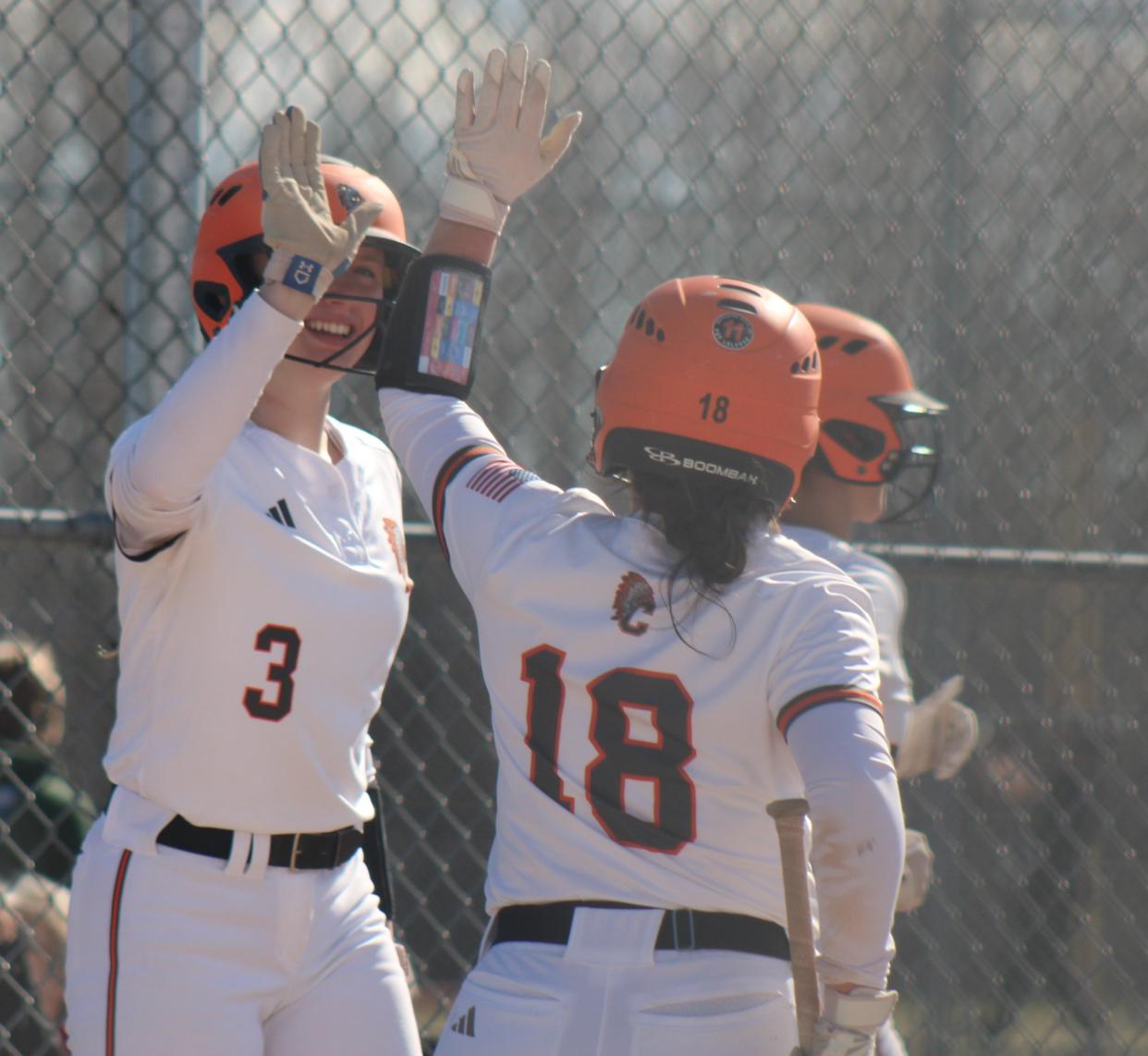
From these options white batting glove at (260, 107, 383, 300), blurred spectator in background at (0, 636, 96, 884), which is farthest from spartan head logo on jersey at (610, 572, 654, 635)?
blurred spectator in background at (0, 636, 96, 884)

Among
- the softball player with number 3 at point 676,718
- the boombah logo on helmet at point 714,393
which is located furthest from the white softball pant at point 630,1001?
the boombah logo on helmet at point 714,393

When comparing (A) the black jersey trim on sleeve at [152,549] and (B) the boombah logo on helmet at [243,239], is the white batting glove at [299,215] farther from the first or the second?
(A) the black jersey trim on sleeve at [152,549]

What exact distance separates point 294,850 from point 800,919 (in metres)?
0.88

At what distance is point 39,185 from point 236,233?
229cm

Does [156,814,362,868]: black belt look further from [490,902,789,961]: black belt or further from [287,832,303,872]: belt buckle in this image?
[490,902,789,961]: black belt

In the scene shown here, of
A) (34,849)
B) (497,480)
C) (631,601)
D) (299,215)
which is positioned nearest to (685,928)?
(631,601)

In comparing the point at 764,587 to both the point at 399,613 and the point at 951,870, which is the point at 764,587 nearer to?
the point at 399,613

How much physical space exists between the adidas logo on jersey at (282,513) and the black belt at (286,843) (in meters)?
0.47

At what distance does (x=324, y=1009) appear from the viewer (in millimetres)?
2299

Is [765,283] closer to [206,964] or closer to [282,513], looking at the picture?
[282,513]

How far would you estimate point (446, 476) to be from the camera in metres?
2.07

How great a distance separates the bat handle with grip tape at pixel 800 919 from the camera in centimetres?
175

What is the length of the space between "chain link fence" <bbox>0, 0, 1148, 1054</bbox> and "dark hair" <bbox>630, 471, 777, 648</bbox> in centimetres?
142

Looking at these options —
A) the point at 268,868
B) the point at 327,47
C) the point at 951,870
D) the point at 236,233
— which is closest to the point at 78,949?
the point at 268,868
